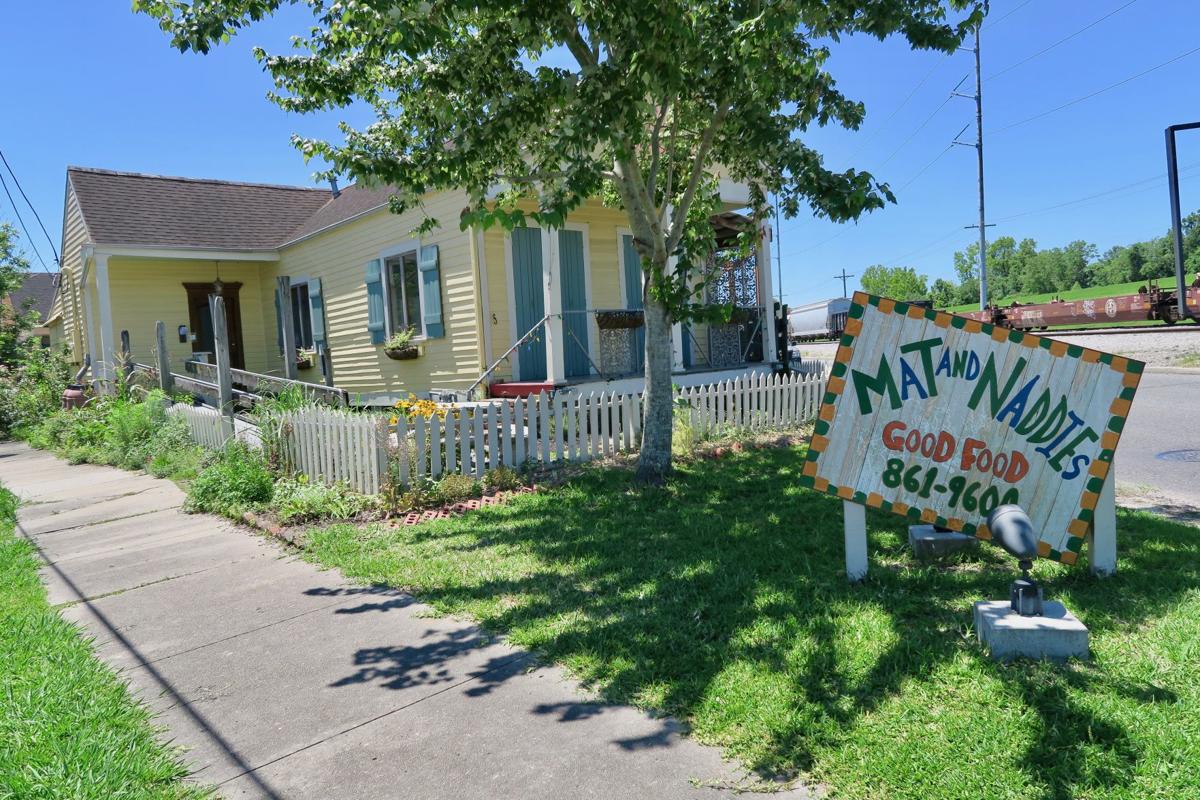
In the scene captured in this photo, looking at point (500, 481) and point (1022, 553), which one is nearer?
point (1022, 553)

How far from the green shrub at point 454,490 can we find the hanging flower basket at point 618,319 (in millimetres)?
4808

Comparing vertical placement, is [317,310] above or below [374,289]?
below

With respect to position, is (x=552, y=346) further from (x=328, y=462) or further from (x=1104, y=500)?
(x=1104, y=500)

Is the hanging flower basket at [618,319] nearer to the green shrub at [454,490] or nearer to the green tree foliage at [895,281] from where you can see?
the green shrub at [454,490]

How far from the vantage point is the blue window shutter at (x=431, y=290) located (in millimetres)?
12570

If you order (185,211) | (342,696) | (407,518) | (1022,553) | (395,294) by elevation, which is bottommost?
(342,696)

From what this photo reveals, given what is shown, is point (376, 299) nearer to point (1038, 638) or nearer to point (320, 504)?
point (320, 504)

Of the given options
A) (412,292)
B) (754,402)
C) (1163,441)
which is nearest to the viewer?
(1163,441)

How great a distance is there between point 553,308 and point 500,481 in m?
3.83

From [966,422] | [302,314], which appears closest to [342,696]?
[966,422]

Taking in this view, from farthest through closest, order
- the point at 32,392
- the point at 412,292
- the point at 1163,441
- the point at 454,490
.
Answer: the point at 32,392, the point at 412,292, the point at 1163,441, the point at 454,490

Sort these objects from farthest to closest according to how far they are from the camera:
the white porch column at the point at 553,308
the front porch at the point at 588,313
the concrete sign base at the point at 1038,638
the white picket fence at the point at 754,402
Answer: the front porch at the point at 588,313, the white porch column at the point at 553,308, the white picket fence at the point at 754,402, the concrete sign base at the point at 1038,638

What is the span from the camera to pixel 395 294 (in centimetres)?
1413

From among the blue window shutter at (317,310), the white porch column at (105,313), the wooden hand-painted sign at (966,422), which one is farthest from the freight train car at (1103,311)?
the white porch column at (105,313)
